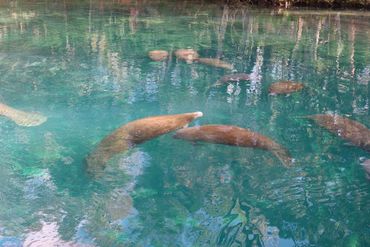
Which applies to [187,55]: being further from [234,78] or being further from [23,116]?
[23,116]

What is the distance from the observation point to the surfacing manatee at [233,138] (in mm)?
5223

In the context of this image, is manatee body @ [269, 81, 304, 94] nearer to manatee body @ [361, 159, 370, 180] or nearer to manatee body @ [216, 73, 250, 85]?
manatee body @ [216, 73, 250, 85]

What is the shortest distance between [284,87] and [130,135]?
11.3 feet

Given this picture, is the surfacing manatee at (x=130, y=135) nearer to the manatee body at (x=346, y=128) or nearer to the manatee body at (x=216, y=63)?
the manatee body at (x=346, y=128)

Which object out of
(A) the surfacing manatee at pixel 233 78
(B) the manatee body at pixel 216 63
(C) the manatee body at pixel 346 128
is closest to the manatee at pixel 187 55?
(B) the manatee body at pixel 216 63

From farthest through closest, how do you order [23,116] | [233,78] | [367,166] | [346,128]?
[233,78], [23,116], [346,128], [367,166]

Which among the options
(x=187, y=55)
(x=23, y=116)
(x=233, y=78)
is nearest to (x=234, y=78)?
(x=233, y=78)

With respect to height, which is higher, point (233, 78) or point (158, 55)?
point (158, 55)

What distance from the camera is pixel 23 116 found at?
20.9 feet

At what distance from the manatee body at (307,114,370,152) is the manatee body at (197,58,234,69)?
129 inches

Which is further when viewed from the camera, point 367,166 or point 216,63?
point 216,63

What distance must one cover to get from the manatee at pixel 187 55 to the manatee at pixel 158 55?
27 centimetres

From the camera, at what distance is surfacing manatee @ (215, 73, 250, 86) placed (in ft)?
27.4

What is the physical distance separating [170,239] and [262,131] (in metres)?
2.61
